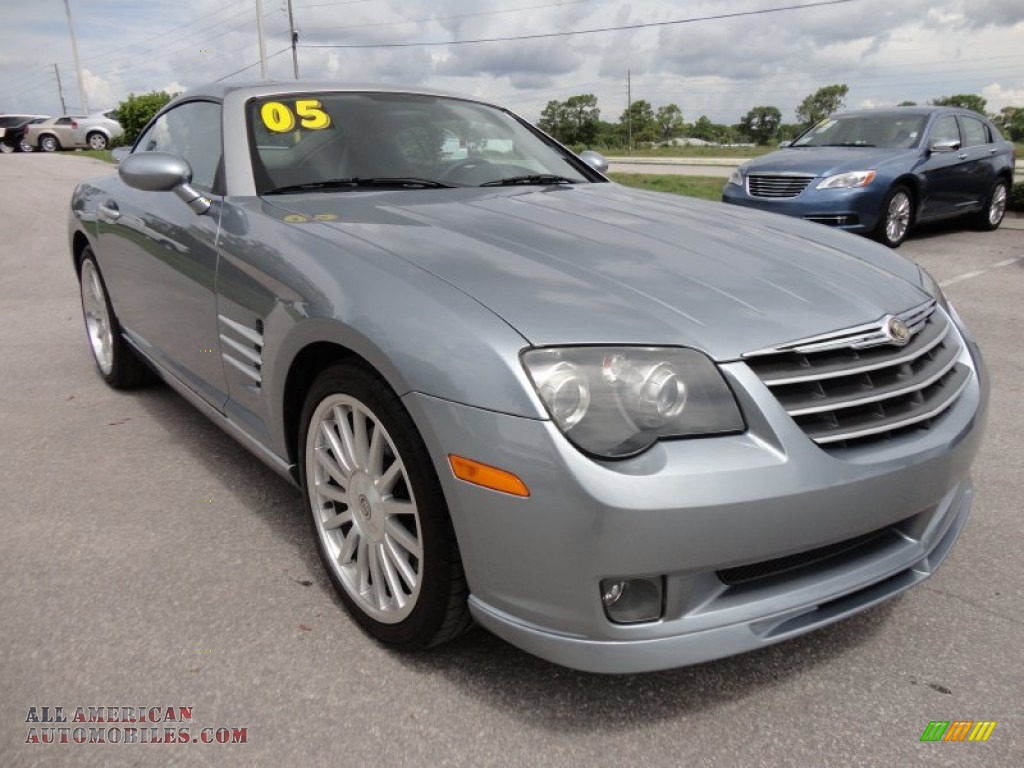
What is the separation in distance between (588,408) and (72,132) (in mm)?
37904

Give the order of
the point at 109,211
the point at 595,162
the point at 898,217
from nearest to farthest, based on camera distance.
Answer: the point at 109,211 → the point at 595,162 → the point at 898,217

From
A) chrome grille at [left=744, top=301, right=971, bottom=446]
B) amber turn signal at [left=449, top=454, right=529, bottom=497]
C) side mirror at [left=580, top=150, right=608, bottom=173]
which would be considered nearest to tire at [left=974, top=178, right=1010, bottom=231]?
side mirror at [left=580, top=150, right=608, bottom=173]

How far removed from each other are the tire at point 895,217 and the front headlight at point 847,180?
0.31 meters

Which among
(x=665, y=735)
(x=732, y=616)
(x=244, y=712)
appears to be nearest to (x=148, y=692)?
(x=244, y=712)

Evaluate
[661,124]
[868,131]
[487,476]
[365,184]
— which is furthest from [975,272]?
[661,124]

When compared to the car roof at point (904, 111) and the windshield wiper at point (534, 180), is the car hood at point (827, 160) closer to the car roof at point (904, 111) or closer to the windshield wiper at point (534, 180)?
the car roof at point (904, 111)

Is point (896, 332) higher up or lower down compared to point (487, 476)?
higher up

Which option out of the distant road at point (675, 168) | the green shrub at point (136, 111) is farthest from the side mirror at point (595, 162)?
the green shrub at point (136, 111)

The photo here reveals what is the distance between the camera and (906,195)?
8.90 meters

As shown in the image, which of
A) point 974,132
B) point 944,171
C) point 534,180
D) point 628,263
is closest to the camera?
point 628,263

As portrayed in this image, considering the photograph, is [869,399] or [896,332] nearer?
[869,399]

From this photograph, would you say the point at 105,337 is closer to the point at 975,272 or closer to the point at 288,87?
the point at 288,87

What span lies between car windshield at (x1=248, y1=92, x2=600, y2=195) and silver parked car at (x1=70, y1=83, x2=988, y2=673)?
0.43ft

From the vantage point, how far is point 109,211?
12.5 ft
